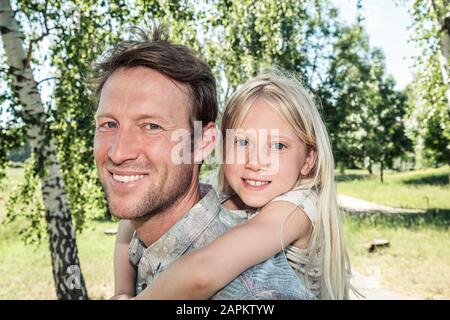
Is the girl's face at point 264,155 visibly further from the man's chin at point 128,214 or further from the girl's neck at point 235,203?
the man's chin at point 128,214

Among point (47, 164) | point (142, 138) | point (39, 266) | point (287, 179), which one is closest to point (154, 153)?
A: point (142, 138)

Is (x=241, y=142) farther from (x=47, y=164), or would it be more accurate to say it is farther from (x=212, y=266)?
(x=47, y=164)

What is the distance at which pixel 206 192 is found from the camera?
2227mm

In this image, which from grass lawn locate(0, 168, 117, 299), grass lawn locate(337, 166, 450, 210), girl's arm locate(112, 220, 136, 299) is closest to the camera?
girl's arm locate(112, 220, 136, 299)

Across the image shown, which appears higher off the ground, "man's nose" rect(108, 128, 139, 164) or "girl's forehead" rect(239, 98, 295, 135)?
"girl's forehead" rect(239, 98, 295, 135)

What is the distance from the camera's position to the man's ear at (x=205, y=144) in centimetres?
215

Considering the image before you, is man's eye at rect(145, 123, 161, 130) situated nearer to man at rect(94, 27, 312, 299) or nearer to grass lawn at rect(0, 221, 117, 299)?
man at rect(94, 27, 312, 299)

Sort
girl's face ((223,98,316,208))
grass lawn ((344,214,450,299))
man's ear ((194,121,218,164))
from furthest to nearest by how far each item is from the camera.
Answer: grass lawn ((344,214,450,299))
girl's face ((223,98,316,208))
man's ear ((194,121,218,164))

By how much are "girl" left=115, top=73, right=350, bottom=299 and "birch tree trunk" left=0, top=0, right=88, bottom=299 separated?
376 centimetres

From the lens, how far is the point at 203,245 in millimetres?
2049

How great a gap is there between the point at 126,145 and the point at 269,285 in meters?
0.81

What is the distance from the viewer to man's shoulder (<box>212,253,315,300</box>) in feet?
5.26

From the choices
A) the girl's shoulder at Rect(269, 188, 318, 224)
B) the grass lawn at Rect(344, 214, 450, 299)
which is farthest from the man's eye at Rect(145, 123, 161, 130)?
the grass lawn at Rect(344, 214, 450, 299)
